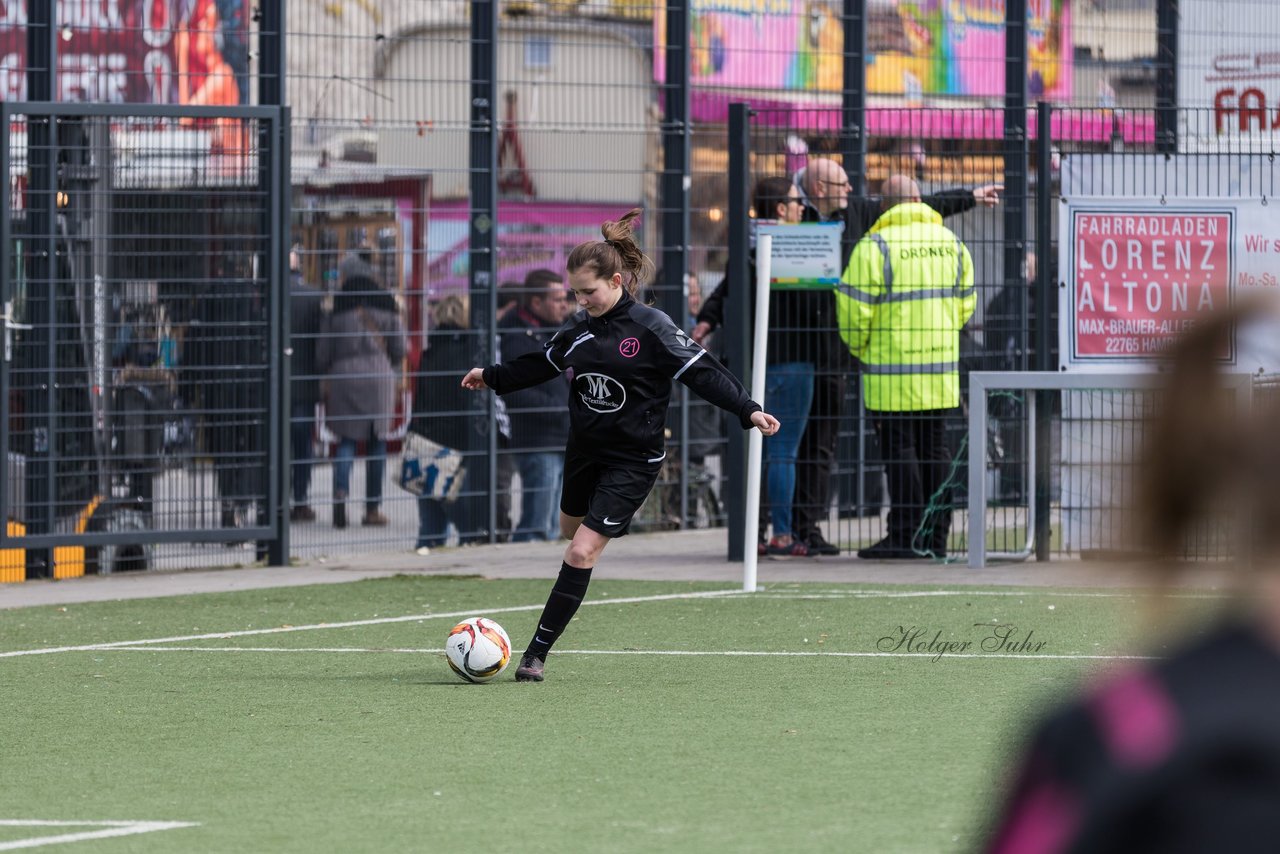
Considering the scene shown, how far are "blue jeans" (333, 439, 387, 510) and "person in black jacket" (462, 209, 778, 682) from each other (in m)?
5.54

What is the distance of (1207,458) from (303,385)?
12.4m

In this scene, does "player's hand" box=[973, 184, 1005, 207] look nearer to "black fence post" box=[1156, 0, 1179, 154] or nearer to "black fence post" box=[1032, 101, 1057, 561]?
A: "black fence post" box=[1032, 101, 1057, 561]

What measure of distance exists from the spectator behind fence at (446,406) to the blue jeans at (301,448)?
78 centimetres

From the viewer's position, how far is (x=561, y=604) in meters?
8.12

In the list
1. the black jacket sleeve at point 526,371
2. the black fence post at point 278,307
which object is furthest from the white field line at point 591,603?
the black fence post at point 278,307

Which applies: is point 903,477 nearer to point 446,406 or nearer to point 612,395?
point 446,406

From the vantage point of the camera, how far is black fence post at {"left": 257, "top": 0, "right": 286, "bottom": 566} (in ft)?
42.4

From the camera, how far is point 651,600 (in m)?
11.0

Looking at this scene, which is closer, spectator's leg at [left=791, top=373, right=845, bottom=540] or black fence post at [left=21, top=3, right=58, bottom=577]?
black fence post at [left=21, top=3, right=58, bottom=577]

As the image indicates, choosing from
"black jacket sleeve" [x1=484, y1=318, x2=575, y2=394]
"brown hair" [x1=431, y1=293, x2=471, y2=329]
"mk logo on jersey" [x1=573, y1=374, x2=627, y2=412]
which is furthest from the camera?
"brown hair" [x1=431, y1=293, x2=471, y2=329]

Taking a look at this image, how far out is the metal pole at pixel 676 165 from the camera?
584 inches

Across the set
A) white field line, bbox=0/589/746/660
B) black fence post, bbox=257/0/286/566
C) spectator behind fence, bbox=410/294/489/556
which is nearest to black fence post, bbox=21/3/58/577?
black fence post, bbox=257/0/286/566

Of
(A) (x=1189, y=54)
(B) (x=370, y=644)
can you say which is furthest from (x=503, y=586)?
(A) (x=1189, y=54)

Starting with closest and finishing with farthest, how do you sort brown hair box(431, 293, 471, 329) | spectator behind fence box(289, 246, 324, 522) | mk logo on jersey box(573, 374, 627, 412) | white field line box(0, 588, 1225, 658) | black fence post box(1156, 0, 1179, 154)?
mk logo on jersey box(573, 374, 627, 412), white field line box(0, 588, 1225, 658), spectator behind fence box(289, 246, 324, 522), brown hair box(431, 293, 471, 329), black fence post box(1156, 0, 1179, 154)
